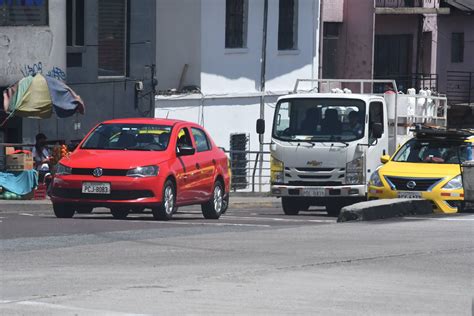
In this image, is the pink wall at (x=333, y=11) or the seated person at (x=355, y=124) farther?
the pink wall at (x=333, y=11)

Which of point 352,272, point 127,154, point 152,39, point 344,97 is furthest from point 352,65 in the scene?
point 352,272

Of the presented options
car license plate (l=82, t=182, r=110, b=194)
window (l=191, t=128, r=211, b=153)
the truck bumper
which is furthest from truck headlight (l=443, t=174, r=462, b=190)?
car license plate (l=82, t=182, r=110, b=194)

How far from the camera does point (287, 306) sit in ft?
38.0

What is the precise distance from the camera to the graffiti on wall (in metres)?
35.7

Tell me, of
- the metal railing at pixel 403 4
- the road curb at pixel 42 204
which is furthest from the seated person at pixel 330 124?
the metal railing at pixel 403 4

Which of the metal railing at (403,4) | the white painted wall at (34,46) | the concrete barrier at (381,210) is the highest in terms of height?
the metal railing at (403,4)

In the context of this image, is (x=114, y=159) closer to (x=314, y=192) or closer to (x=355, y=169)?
(x=314, y=192)

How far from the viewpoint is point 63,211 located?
2294 centimetres

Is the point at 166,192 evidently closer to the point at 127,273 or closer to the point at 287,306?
the point at 127,273

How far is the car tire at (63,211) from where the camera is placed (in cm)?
2283

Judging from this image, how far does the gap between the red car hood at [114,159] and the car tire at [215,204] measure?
2047mm

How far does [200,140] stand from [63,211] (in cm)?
310

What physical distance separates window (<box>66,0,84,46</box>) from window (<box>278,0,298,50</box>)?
32.9 feet

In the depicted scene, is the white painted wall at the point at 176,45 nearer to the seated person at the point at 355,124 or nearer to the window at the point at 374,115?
the window at the point at 374,115
